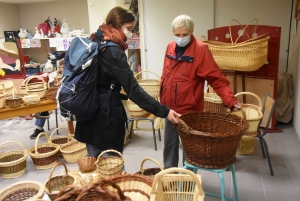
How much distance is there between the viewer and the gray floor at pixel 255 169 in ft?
7.65

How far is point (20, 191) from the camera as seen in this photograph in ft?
5.16

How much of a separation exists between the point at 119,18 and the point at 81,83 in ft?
1.45

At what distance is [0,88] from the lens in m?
3.15

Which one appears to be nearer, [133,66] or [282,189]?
[282,189]

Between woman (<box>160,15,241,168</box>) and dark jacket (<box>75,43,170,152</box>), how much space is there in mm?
370

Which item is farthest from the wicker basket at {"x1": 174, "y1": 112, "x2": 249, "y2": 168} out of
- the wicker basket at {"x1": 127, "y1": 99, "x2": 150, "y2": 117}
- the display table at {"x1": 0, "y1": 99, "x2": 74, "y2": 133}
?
the display table at {"x1": 0, "y1": 99, "x2": 74, "y2": 133}

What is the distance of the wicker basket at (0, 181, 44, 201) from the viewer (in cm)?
154

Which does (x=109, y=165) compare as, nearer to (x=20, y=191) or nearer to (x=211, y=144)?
(x=20, y=191)

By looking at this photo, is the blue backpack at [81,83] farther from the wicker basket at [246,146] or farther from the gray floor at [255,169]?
the wicker basket at [246,146]

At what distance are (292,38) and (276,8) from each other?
49 centimetres

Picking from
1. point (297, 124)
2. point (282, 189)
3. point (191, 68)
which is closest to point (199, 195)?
point (191, 68)

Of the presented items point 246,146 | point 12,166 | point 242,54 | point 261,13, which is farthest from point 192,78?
point 261,13

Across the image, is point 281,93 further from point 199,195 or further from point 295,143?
point 199,195

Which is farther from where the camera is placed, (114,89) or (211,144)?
(114,89)
